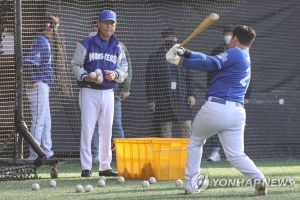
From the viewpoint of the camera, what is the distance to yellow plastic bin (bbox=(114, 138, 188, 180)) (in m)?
9.61

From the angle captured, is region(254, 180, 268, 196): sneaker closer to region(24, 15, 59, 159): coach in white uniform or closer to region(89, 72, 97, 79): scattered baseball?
region(89, 72, 97, 79): scattered baseball

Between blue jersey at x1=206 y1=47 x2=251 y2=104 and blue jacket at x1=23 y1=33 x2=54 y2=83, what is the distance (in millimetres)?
4521

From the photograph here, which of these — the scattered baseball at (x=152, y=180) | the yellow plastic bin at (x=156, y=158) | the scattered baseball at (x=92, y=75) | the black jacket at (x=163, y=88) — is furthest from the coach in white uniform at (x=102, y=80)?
the black jacket at (x=163, y=88)

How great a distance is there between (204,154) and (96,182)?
4.63 m

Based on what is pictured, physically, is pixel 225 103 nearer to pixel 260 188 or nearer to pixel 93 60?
A: pixel 260 188

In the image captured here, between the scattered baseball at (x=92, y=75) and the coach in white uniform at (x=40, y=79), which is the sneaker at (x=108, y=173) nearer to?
the scattered baseball at (x=92, y=75)

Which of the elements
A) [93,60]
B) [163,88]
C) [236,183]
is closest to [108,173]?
[93,60]

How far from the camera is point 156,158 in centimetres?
964

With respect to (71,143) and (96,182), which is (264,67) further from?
(96,182)

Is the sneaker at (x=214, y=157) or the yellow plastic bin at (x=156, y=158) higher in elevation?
the yellow plastic bin at (x=156, y=158)

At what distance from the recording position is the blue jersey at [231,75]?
7695mm

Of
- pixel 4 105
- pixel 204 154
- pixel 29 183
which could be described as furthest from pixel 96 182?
pixel 204 154

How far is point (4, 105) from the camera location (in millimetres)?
12203

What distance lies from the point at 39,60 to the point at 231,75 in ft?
15.4
